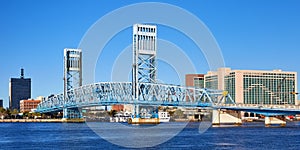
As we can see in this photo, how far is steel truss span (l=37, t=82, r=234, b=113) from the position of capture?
134m

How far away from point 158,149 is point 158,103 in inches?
2948

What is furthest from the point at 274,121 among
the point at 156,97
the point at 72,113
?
the point at 72,113

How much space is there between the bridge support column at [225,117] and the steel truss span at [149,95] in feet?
8.54

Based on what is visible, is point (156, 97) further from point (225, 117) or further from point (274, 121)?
point (274, 121)

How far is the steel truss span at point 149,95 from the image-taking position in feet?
440

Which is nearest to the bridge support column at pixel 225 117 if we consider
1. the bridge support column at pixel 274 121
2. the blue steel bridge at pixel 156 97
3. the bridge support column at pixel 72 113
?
the blue steel bridge at pixel 156 97

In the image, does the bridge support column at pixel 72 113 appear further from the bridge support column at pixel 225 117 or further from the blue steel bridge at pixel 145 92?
the bridge support column at pixel 225 117

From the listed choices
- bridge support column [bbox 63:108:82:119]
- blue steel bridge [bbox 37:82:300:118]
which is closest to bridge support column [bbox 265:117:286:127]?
blue steel bridge [bbox 37:82:300:118]

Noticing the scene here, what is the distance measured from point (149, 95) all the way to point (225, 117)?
17.3 m

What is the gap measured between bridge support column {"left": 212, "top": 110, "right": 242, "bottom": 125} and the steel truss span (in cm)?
260

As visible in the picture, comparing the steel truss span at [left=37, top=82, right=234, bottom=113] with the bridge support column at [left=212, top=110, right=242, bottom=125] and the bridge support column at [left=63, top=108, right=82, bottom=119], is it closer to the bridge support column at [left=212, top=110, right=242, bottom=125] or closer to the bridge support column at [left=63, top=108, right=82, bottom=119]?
the bridge support column at [left=212, top=110, right=242, bottom=125]

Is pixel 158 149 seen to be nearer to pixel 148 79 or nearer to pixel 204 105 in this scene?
pixel 204 105

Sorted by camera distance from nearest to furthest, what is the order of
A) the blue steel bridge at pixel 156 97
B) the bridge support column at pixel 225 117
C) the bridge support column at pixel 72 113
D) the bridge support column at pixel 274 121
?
1. the blue steel bridge at pixel 156 97
2. the bridge support column at pixel 274 121
3. the bridge support column at pixel 225 117
4. the bridge support column at pixel 72 113

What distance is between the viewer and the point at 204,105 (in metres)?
129
